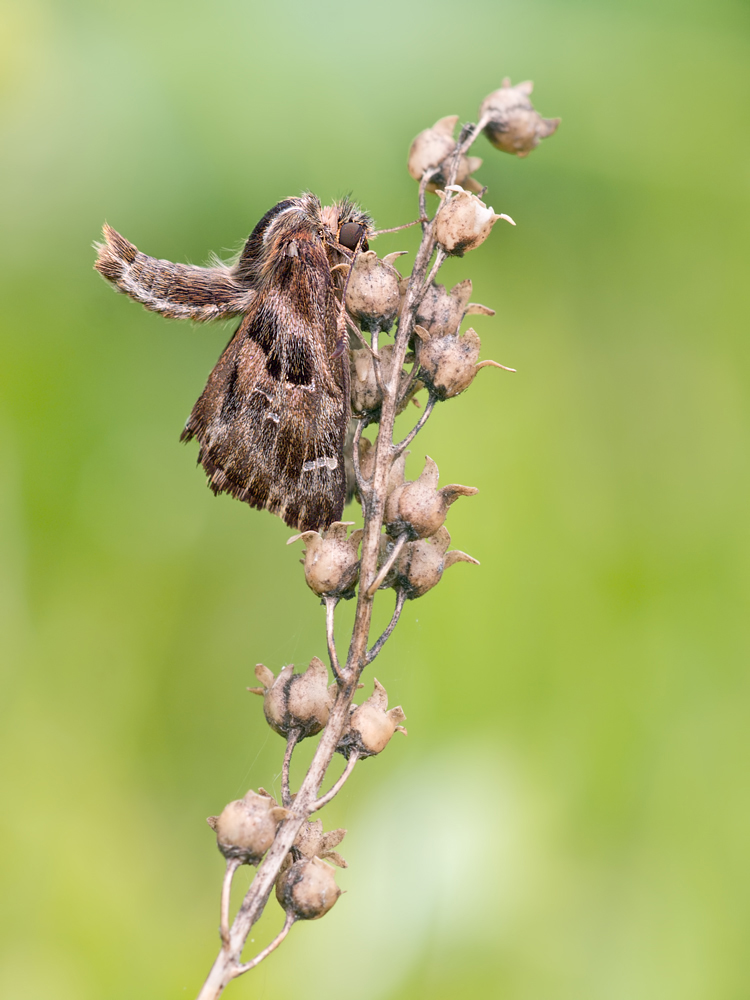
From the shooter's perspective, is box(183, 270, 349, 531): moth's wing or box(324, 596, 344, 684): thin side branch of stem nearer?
box(324, 596, 344, 684): thin side branch of stem

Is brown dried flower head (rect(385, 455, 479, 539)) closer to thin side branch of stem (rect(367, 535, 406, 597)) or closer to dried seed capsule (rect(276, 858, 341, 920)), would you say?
thin side branch of stem (rect(367, 535, 406, 597))

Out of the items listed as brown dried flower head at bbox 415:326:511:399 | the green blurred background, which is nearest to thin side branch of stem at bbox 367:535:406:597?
brown dried flower head at bbox 415:326:511:399

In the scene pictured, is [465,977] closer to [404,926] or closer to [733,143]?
[404,926]

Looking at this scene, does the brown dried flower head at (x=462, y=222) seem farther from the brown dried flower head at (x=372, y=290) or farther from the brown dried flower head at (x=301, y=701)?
the brown dried flower head at (x=301, y=701)

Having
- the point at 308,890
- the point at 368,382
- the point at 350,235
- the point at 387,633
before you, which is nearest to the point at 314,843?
the point at 308,890

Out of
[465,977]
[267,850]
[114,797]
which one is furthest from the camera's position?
[114,797]

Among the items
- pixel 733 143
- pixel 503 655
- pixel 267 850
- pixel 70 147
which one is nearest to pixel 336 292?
pixel 267 850
